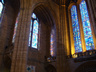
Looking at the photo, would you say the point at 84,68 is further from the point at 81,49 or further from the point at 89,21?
the point at 89,21

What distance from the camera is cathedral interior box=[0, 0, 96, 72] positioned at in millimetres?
9977

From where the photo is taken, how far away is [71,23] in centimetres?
1411

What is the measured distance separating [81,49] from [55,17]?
4.55 m

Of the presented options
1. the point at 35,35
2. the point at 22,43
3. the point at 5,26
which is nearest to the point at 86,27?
the point at 35,35

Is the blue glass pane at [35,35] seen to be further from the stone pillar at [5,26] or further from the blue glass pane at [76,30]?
the blue glass pane at [76,30]

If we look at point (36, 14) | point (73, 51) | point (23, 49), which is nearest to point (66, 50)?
point (73, 51)

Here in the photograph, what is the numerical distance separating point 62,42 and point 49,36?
3721 millimetres

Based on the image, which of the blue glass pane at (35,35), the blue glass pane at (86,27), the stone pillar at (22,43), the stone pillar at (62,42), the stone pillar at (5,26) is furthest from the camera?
the blue glass pane at (35,35)

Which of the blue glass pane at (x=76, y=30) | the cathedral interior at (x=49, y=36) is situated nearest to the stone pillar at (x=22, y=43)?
the cathedral interior at (x=49, y=36)

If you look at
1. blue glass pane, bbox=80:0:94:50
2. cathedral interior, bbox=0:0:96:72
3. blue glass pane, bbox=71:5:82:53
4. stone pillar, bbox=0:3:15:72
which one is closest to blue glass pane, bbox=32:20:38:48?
cathedral interior, bbox=0:0:96:72

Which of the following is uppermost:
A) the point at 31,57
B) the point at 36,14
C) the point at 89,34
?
the point at 36,14

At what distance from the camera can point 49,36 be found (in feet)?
51.3

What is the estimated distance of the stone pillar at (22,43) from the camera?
8.66 meters

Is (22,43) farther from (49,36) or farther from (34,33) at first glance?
(49,36)
